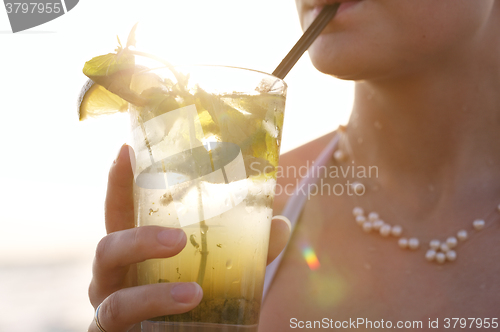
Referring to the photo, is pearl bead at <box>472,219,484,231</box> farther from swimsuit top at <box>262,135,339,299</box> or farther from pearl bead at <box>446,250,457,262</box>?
swimsuit top at <box>262,135,339,299</box>

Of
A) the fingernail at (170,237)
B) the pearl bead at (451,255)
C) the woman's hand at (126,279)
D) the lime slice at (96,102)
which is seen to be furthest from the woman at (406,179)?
the fingernail at (170,237)

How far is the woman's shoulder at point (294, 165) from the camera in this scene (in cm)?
212

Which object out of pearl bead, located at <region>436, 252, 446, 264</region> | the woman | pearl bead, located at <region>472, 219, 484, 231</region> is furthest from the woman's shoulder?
pearl bead, located at <region>472, 219, 484, 231</region>

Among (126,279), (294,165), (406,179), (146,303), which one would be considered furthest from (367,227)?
(146,303)

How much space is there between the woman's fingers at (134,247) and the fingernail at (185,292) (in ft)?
0.24

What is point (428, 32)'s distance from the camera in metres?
1.48

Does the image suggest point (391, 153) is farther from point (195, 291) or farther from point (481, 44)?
point (195, 291)

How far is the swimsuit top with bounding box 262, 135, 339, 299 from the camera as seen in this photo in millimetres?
1794

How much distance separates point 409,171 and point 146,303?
1.59 meters

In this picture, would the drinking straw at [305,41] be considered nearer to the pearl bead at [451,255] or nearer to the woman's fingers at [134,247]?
the woman's fingers at [134,247]

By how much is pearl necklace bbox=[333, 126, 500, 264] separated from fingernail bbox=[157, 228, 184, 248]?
51.8 inches

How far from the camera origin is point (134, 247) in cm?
87

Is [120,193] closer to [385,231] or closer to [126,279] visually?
[126,279]

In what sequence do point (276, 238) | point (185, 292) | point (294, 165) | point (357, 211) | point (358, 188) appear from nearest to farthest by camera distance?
point (185, 292) < point (276, 238) < point (357, 211) < point (358, 188) < point (294, 165)
